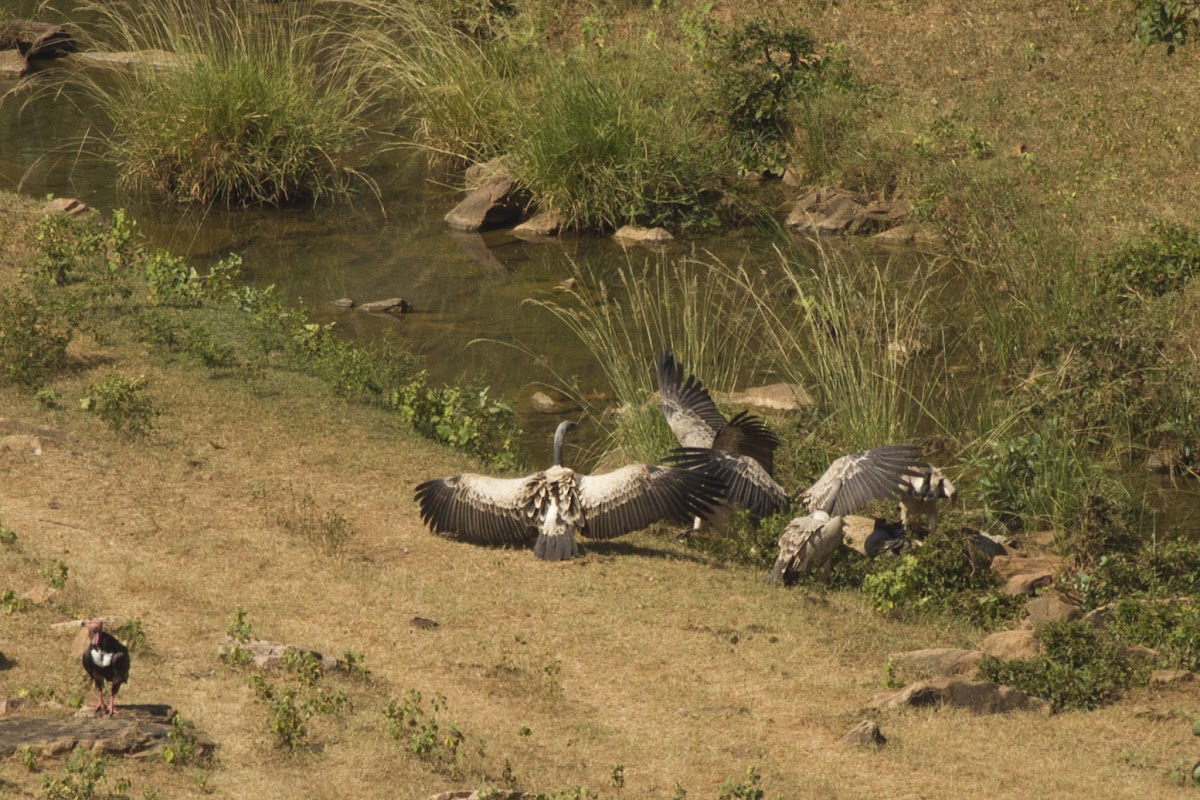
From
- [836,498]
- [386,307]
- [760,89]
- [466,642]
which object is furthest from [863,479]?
[760,89]

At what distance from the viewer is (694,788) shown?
6.17m

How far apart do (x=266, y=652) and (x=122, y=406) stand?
141 inches

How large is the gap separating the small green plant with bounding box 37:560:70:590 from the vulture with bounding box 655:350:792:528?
3.65 meters

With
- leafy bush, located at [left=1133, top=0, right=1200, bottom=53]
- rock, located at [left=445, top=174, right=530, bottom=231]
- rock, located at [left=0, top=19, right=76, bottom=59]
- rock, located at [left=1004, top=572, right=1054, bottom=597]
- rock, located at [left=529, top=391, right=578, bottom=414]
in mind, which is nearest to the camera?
rock, located at [left=1004, top=572, right=1054, bottom=597]

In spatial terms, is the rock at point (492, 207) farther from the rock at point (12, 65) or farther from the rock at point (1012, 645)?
the rock at point (1012, 645)

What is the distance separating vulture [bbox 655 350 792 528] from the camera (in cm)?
948

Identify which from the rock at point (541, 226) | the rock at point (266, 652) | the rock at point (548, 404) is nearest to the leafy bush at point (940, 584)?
the rock at point (266, 652)

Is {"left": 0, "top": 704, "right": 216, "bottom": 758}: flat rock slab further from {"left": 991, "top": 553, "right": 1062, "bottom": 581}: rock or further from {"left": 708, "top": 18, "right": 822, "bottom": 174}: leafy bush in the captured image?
{"left": 708, "top": 18, "right": 822, "bottom": 174}: leafy bush

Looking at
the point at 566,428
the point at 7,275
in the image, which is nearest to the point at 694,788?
the point at 566,428

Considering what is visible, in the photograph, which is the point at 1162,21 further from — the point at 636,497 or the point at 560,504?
the point at 560,504

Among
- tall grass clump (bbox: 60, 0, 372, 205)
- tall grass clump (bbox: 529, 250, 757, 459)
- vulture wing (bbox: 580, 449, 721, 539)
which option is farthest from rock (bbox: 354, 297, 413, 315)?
vulture wing (bbox: 580, 449, 721, 539)

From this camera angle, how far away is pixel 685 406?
1006cm

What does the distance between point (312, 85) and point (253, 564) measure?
1065 centimetres

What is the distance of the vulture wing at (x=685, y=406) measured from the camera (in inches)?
389
